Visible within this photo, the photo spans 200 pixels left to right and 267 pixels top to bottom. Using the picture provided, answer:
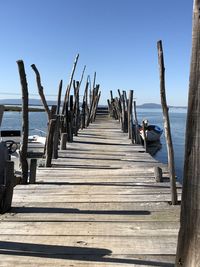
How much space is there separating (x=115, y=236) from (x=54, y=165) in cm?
554

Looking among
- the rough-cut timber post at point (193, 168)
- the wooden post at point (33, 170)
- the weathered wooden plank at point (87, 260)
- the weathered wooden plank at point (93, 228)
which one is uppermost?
the rough-cut timber post at point (193, 168)

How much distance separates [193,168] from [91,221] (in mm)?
3024

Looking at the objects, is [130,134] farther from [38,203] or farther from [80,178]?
[38,203]

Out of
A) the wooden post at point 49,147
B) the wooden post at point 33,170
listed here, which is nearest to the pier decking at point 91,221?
the wooden post at point 33,170

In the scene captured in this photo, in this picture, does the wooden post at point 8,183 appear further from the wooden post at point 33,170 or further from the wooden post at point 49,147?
the wooden post at point 49,147

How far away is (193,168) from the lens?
2.58m

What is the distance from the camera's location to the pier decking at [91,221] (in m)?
4.22

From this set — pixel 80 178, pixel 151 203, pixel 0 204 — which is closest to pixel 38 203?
pixel 0 204

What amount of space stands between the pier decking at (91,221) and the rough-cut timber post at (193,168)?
1508 mm

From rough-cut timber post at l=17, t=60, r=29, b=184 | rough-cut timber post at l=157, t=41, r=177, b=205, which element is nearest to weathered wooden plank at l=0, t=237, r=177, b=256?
rough-cut timber post at l=157, t=41, r=177, b=205

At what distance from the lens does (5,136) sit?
77.3 ft

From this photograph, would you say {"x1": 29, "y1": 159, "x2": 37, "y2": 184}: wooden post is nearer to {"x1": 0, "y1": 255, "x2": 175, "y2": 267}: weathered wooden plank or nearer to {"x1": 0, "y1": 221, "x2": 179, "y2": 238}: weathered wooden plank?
{"x1": 0, "y1": 221, "x2": 179, "y2": 238}: weathered wooden plank

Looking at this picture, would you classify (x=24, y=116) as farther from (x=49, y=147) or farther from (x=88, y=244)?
(x=88, y=244)

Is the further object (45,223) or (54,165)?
(54,165)
